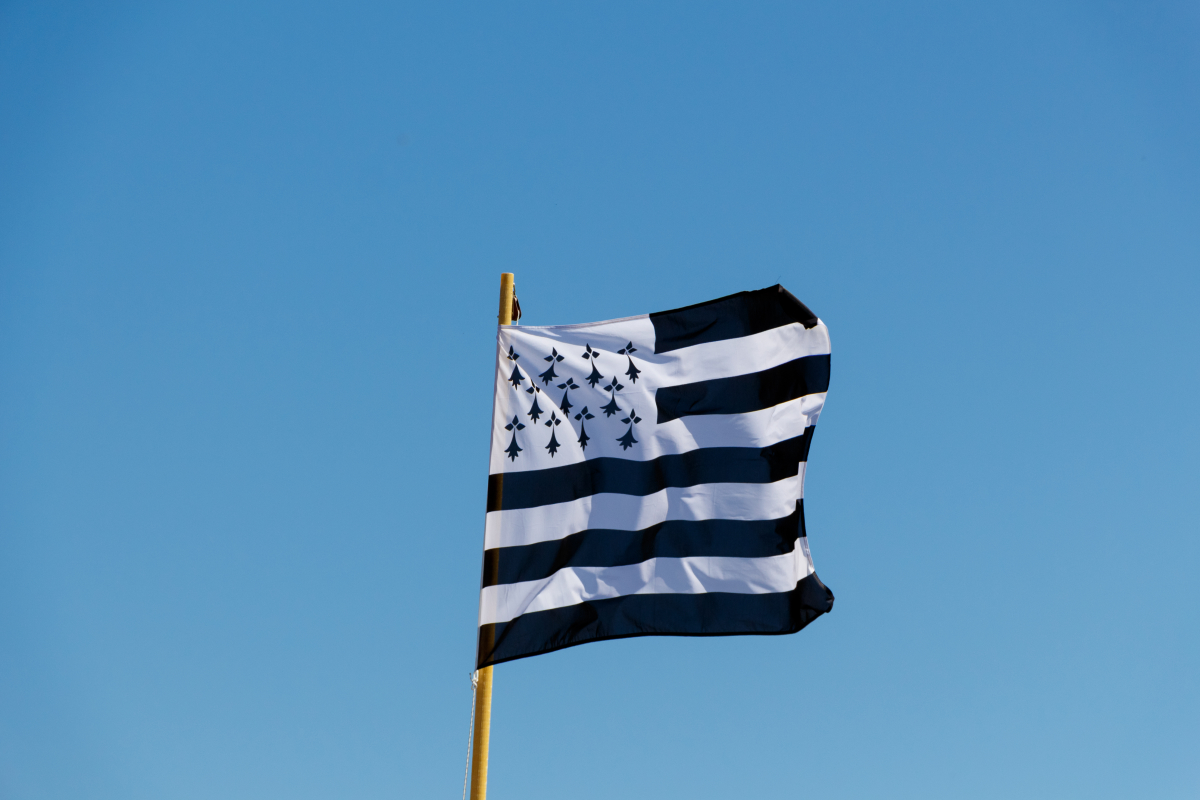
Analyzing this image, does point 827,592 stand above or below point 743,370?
below

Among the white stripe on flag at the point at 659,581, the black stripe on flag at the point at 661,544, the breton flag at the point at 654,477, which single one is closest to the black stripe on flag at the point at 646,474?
the breton flag at the point at 654,477

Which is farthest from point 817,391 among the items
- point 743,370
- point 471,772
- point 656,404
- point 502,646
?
point 471,772

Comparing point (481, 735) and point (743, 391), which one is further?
point (743, 391)

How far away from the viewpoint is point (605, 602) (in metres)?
10.7

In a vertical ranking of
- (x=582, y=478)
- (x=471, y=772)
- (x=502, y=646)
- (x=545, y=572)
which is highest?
(x=582, y=478)

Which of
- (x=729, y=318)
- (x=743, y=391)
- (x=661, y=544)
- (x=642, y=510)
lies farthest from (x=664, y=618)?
(x=729, y=318)

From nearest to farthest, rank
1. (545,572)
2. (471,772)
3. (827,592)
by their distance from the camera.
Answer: (471,772), (545,572), (827,592)

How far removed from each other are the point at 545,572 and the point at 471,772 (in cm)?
195

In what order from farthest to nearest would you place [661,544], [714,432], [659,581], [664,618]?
[714,432] < [661,544] < [659,581] < [664,618]

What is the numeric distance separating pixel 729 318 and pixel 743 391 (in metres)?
0.83

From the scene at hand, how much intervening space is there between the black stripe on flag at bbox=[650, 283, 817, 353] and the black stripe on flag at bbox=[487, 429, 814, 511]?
1209 mm

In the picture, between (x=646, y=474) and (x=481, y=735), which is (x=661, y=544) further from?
(x=481, y=735)

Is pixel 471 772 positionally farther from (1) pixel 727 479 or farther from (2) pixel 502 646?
(1) pixel 727 479

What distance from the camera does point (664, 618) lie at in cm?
1071
